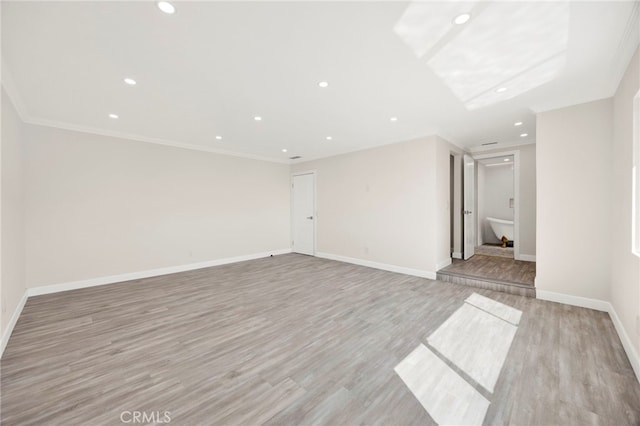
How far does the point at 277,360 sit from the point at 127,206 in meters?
4.09

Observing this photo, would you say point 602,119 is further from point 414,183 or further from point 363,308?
point 363,308

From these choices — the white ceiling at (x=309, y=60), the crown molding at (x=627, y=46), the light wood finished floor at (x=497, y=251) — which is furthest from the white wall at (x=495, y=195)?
the crown molding at (x=627, y=46)

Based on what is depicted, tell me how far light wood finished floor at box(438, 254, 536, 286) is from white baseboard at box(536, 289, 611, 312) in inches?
10.2

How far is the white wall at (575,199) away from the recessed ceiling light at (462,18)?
254 centimetres

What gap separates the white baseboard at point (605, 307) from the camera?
1920mm

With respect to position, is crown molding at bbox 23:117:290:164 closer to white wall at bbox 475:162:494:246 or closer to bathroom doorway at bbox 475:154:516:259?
white wall at bbox 475:162:494:246

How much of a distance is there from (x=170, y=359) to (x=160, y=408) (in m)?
0.58

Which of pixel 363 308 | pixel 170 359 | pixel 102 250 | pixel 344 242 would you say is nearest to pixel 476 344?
pixel 363 308

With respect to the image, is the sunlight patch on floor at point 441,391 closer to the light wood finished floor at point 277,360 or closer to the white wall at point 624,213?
the light wood finished floor at point 277,360

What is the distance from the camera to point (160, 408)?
1.55m

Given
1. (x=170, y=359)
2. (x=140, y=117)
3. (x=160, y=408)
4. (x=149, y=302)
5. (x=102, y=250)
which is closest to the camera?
(x=160, y=408)

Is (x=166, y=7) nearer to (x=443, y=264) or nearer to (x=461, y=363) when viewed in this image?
(x=461, y=363)

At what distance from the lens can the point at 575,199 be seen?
3.08 m

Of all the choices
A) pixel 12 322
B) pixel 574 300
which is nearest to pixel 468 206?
pixel 574 300
